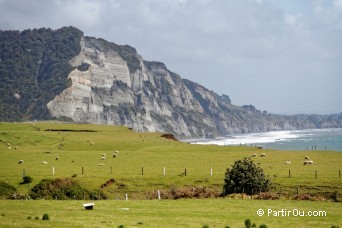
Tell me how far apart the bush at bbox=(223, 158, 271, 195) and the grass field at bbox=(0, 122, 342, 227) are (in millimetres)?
3286

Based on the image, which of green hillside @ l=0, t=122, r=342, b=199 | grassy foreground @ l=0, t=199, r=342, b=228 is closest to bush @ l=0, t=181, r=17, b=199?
green hillside @ l=0, t=122, r=342, b=199

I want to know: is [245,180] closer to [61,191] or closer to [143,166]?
[61,191]

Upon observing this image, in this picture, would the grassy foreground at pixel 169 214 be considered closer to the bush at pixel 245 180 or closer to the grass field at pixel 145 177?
the grass field at pixel 145 177

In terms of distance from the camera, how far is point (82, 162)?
85.2 meters

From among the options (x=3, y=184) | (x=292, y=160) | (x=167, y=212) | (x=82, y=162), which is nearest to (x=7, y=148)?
(x=82, y=162)

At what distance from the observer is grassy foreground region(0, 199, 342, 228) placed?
88.5 ft

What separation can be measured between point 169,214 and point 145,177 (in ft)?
105

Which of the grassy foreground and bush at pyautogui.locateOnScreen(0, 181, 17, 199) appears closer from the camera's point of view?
the grassy foreground

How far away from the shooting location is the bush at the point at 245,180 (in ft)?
170

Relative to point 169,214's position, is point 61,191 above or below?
above

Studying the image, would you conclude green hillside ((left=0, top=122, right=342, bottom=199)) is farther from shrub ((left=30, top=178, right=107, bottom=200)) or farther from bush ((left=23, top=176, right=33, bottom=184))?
shrub ((left=30, top=178, right=107, bottom=200))

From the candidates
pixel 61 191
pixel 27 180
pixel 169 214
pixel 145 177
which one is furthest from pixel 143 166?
pixel 169 214

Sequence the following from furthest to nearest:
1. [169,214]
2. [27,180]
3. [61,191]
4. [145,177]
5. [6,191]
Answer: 1. [145,177]
2. [27,180]
3. [61,191]
4. [6,191]
5. [169,214]

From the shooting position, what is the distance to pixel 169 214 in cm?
3316
